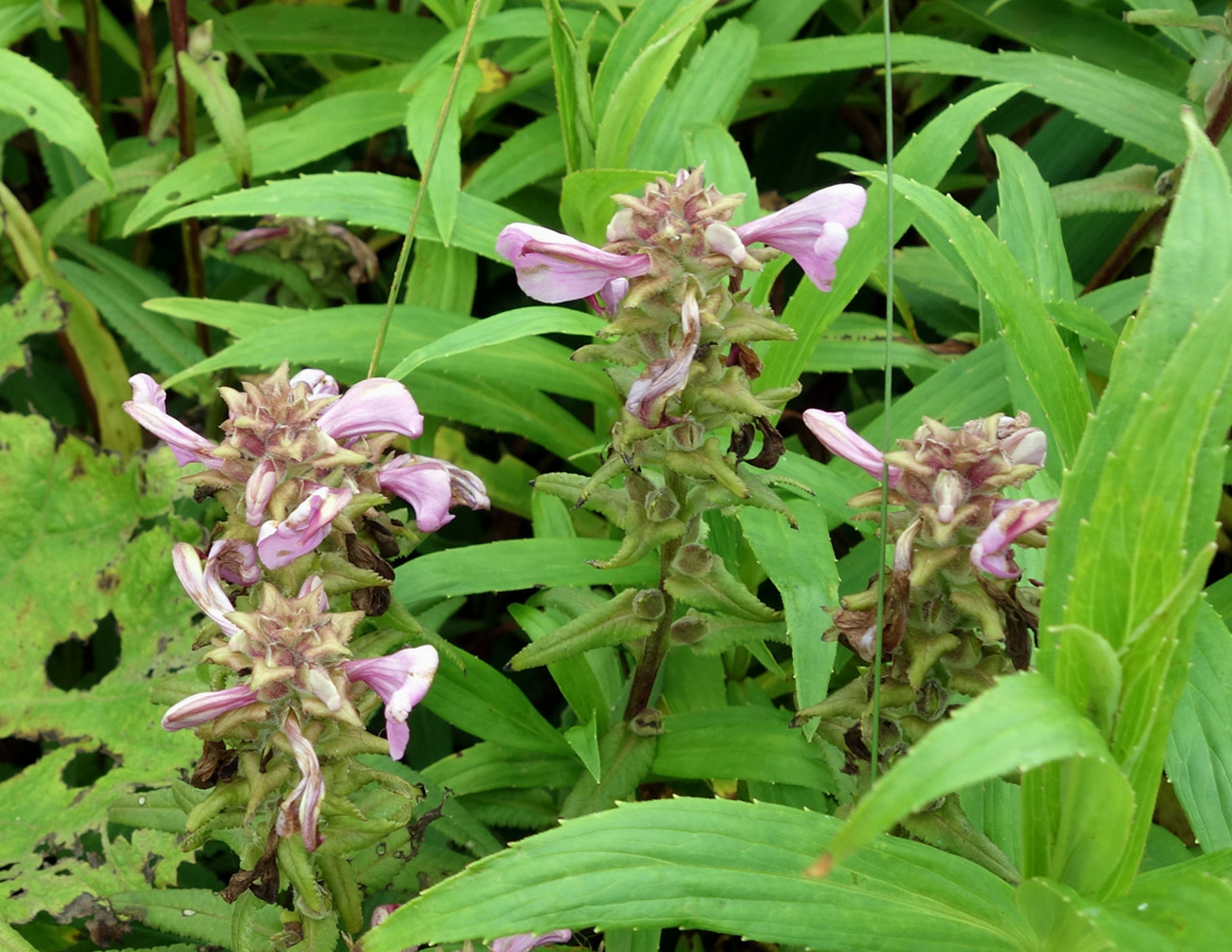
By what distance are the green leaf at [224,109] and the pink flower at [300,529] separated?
119 cm

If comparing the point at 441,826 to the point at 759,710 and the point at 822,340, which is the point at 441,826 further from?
the point at 822,340

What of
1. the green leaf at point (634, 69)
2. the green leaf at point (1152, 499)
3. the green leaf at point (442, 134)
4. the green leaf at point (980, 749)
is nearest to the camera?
the green leaf at point (980, 749)

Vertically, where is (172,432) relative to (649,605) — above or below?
above

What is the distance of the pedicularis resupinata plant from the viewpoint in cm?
108

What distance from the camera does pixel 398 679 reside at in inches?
48.8

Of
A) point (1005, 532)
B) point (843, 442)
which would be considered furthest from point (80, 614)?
point (1005, 532)

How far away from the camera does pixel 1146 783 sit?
109 centimetres

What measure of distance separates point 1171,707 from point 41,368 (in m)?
2.45

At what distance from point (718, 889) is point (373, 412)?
665 millimetres

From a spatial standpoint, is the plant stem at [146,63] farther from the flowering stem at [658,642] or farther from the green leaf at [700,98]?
the flowering stem at [658,642]

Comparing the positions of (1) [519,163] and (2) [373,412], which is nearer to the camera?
(2) [373,412]

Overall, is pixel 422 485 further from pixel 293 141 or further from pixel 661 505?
pixel 293 141

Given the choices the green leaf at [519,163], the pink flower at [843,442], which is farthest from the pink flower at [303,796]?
the green leaf at [519,163]

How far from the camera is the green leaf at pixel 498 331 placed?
4.82ft
